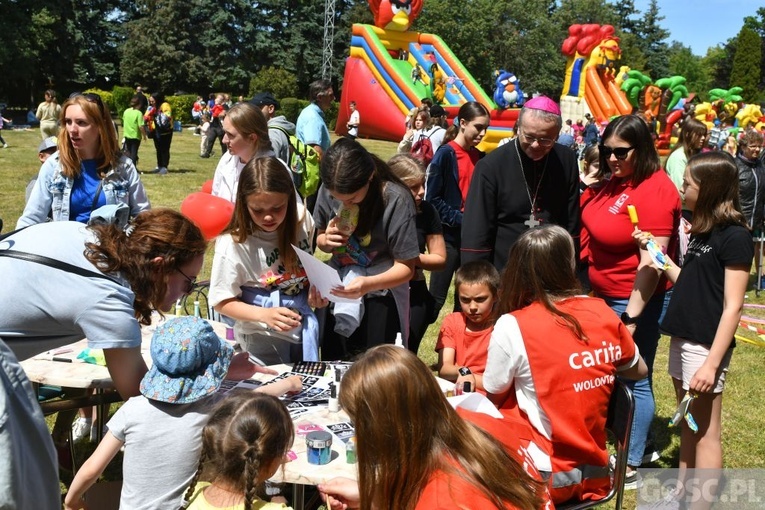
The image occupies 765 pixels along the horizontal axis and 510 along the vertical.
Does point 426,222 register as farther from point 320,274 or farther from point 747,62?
point 747,62

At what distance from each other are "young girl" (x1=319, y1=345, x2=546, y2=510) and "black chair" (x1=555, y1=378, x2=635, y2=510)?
107cm

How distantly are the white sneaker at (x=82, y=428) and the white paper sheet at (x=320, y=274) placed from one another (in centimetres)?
202

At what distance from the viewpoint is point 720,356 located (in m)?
3.15

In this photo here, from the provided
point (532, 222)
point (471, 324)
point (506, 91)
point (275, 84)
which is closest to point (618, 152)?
point (532, 222)

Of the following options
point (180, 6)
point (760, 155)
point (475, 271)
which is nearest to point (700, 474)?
point (475, 271)

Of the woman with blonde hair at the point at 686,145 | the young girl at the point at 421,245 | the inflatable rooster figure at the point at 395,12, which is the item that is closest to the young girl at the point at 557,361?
the young girl at the point at 421,245

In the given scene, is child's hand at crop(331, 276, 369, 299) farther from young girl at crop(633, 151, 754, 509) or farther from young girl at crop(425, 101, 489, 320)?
young girl at crop(425, 101, 489, 320)

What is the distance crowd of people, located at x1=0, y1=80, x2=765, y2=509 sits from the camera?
171cm

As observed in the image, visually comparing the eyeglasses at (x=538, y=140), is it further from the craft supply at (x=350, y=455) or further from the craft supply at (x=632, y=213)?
the craft supply at (x=350, y=455)

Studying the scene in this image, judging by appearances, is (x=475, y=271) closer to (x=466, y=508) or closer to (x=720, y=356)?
(x=720, y=356)

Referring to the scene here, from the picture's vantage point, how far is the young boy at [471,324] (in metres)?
3.74

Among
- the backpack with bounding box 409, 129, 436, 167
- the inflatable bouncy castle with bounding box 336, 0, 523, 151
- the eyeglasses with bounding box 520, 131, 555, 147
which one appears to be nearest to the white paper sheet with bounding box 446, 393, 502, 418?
the eyeglasses with bounding box 520, 131, 555, 147

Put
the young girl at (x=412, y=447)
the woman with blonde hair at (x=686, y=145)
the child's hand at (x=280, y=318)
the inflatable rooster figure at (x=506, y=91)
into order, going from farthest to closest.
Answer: the inflatable rooster figure at (x=506, y=91) → the woman with blonde hair at (x=686, y=145) → the child's hand at (x=280, y=318) → the young girl at (x=412, y=447)

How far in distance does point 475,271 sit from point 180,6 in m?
42.4
